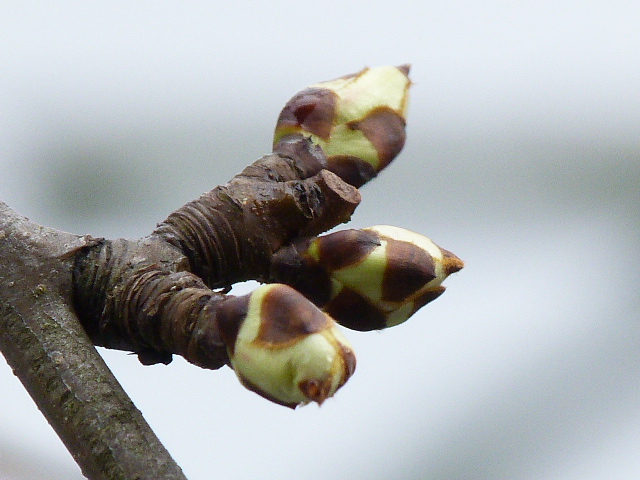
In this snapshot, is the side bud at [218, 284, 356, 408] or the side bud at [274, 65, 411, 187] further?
the side bud at [274, 65, 411, 187]

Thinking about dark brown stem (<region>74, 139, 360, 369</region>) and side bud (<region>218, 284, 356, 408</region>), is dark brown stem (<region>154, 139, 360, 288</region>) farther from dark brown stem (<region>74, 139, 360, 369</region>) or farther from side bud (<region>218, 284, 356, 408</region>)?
side bud (<region>218, 284, 356, 408</region>)

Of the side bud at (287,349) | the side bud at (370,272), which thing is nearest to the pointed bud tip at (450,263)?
the side bud at (370,272)

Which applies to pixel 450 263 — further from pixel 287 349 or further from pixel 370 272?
pixel 287 349

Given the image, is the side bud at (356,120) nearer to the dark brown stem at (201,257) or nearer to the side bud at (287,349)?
the dark brown stem at (201,257)

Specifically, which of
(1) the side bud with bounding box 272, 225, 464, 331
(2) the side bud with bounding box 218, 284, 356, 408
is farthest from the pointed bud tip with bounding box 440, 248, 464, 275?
(2) the side bud with bounding box 218, 284, 356, 408

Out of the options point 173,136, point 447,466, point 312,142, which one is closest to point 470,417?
point 447,466

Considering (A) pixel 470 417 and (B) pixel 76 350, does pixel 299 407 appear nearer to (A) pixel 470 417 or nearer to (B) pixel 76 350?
(B) pixel 76 350

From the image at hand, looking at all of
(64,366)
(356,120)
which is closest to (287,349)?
(64,366)
